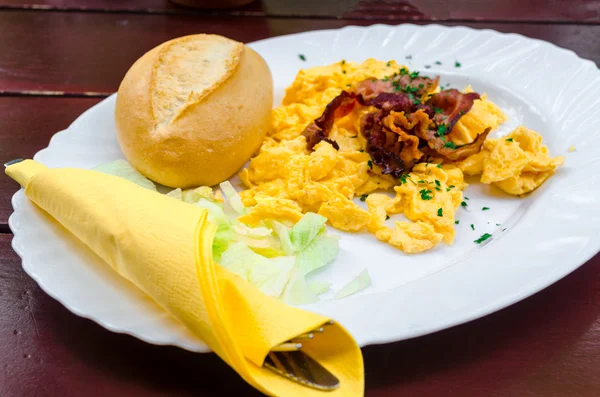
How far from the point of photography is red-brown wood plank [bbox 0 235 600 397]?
4.30 ft

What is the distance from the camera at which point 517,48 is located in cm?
254

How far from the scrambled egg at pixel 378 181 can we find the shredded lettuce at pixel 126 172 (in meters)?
0.33

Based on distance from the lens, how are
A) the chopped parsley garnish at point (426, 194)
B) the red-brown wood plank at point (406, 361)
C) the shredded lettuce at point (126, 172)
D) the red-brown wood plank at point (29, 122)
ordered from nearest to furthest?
the red-brown wood plank at point (406, 361), the chopped parsley garnish at point (426, 194), the shredded lettuce at point (126, 172), the red-brown wood plank at point (29, 122)

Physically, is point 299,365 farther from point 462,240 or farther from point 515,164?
point 515,164

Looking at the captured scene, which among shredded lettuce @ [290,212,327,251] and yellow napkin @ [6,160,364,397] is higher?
yellow napkin @ [6,160,364,397]

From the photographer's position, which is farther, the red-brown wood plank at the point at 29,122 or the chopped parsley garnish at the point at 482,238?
the red-brown wood plank at the point at 29,122

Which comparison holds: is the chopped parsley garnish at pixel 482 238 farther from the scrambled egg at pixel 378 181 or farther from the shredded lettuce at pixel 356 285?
the shredded lettuce at pixel 356 285

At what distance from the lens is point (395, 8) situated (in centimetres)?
337

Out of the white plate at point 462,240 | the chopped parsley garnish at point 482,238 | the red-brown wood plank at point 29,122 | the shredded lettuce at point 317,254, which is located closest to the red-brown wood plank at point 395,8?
the white plate at point 462,240

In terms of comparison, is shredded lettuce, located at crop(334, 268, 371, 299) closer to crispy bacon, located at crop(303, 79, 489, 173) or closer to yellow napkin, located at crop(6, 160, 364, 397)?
yellow napkin, located at crop(6, 160, 364, 397)

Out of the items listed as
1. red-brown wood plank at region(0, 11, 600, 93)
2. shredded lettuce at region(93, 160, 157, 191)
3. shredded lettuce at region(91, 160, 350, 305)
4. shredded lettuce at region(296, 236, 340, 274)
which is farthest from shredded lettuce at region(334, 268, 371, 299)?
red-brown wood plank at region(0, 11, 600, 93)

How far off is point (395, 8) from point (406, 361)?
2.51 m

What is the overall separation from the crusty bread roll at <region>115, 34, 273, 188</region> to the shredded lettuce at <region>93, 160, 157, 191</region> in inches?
1.0

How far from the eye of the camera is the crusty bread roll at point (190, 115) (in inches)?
74.2
